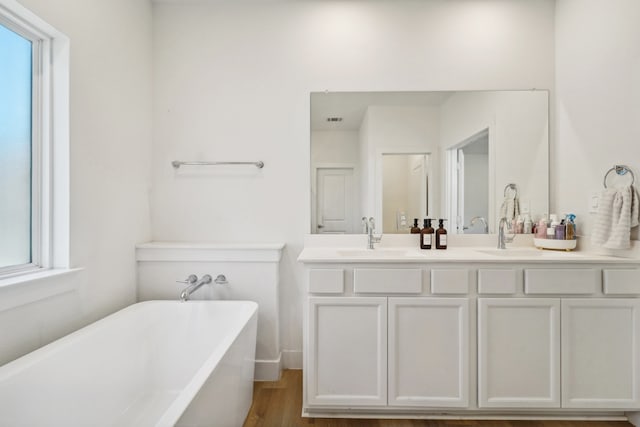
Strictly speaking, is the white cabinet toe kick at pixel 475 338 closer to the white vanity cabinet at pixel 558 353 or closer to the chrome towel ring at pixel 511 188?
the white vanity cabinet at pixel 558 353

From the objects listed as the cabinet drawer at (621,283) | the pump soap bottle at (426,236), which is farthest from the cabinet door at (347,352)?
the cabinet drawer at (621,283)

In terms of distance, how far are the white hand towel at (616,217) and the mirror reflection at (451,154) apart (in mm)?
479

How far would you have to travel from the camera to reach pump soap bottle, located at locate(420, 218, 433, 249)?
85.0 inches

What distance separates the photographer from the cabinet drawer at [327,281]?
5.71 ft

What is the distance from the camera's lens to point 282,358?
232 cm

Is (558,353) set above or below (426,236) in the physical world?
below

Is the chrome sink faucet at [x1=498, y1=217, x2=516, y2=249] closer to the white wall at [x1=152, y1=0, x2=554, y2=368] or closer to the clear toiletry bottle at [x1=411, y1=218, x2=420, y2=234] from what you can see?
the clear toiletry bottle at [x1=411, y1=218, x2=420, y2=234]

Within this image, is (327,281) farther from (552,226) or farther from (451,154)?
(552,226)

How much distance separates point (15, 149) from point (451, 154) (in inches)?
95.8

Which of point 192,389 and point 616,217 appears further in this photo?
point 616,217

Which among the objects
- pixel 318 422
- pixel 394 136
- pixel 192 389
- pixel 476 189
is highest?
pixel 394 136

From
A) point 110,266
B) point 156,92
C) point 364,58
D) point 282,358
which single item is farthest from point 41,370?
point 364,58

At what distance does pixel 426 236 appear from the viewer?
2.16 metres

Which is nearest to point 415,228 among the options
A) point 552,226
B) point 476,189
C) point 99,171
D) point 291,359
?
point 476,189
